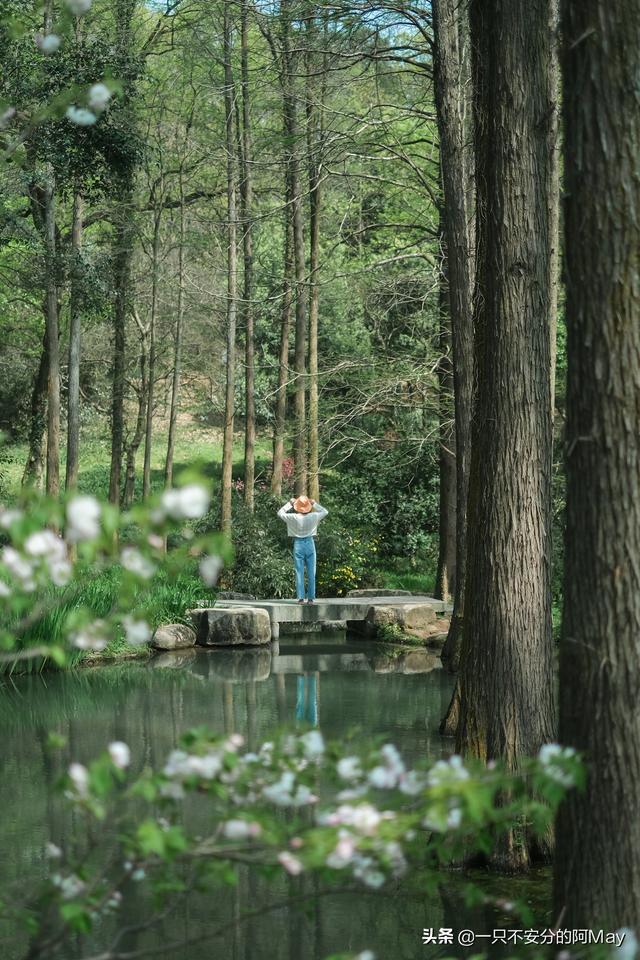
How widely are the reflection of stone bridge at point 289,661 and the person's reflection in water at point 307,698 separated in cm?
51

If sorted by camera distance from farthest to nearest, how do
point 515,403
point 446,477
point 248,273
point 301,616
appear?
A: 1. point 248,273
2. point 446,477
3. point 301,616
4. point 515,403

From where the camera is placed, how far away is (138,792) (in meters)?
2.72

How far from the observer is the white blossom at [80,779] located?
262cm

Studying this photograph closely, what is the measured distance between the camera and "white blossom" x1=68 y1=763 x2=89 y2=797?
2.62 metres

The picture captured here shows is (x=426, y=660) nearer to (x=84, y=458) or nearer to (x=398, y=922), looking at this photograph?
(x=398, y=922)

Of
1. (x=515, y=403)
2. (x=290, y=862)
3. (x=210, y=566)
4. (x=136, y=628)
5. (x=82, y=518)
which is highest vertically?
(x=515, y=403)

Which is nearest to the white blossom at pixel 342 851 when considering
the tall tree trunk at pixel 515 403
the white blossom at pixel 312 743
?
the white blossom at pixel 312 743

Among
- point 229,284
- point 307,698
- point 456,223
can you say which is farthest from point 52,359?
point 456,223

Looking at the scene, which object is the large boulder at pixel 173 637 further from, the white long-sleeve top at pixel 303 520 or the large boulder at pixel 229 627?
the white long-sleeve top at pixel 303 520

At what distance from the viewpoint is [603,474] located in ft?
11.4

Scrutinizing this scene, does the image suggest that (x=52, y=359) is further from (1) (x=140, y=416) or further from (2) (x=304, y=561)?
(1) (x=140, y=416)

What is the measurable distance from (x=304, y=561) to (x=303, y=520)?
2.80 ft

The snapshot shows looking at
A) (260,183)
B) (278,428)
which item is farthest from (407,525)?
(260,183)

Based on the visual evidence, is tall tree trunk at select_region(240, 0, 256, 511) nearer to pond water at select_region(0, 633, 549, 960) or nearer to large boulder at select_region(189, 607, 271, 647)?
pond water at select_region(0, 633, 549, 960)
